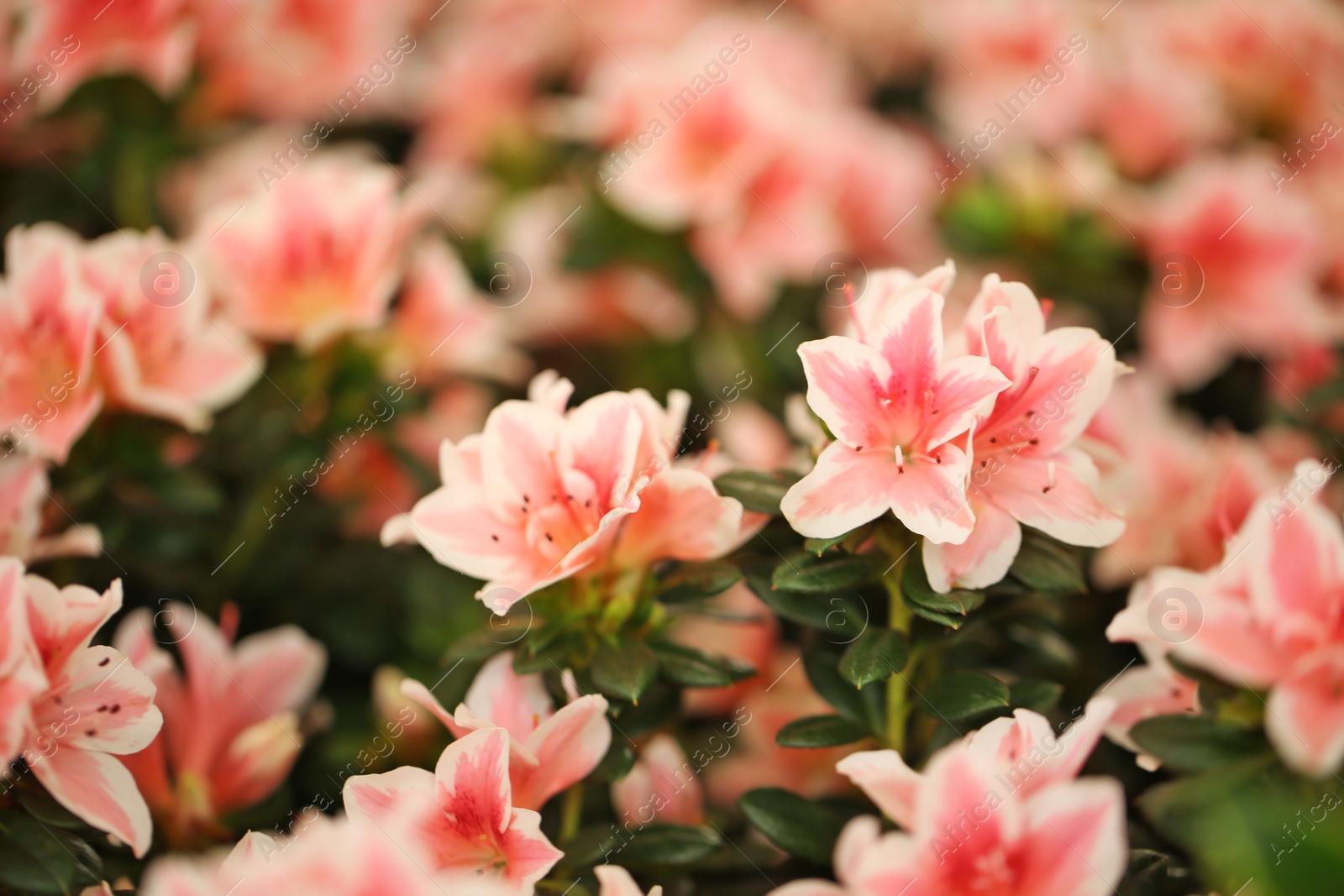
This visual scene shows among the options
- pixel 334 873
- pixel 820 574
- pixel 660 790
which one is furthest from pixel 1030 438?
pixel 334 873

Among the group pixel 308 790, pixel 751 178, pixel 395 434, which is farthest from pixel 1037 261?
pixel 308 790

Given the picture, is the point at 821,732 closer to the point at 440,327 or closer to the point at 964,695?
the point at 964,695

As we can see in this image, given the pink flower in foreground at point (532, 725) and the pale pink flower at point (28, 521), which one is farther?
the pale pink flower at point (28, 521)

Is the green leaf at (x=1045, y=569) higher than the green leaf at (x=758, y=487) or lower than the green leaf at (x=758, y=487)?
lower

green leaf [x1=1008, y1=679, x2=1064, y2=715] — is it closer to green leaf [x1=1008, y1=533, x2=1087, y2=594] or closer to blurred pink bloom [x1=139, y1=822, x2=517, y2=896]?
green leaf [x1=1008, y1=533, x2=1087, y2=594]

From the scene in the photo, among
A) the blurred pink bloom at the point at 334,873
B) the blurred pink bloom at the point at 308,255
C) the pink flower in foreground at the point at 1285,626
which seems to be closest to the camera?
the blurred pink bloom at the point at 334,873

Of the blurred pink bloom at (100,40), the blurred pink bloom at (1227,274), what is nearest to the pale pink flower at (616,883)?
the blurred pink bloom at (1227,274)

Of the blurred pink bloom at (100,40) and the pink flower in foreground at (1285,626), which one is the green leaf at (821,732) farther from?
the blurred pink bloom at (100,40)

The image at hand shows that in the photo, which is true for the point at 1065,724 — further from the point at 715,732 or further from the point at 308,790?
the point at 308,790

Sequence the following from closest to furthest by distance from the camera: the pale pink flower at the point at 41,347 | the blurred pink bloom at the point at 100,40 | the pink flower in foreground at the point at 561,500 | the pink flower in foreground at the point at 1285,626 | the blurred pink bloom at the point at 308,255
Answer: the pink flower in foreground at the point at 1285,626, the pink flower in foreground at the point at 561,500, the pale pink flower at the point at 41,347, the blurred pink bloom at the point at 308,255, the blurred pink bloom at the point at 100,40
